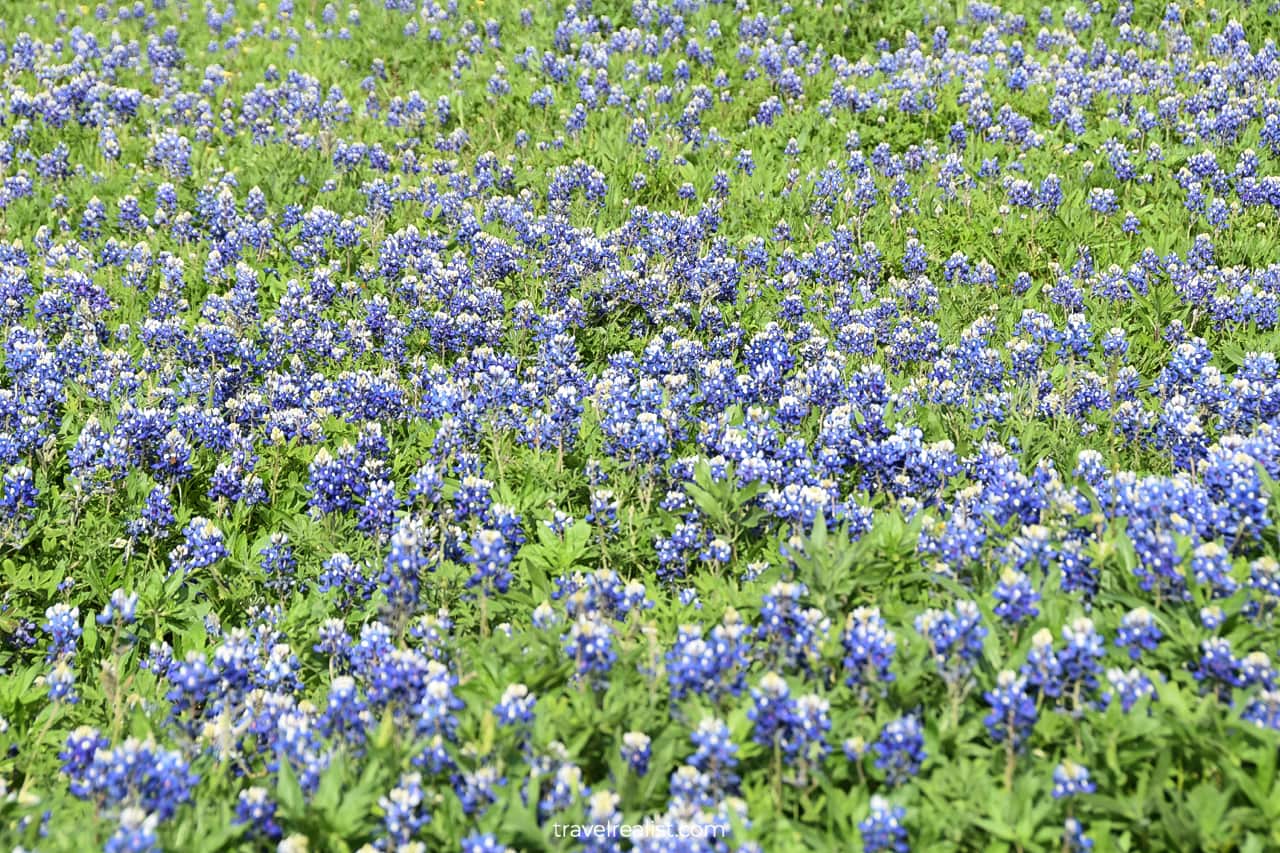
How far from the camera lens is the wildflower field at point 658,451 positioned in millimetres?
3398

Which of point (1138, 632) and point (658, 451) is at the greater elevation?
point (1138, 632)

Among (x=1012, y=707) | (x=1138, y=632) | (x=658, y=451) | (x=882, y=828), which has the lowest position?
(x=658, y=451)

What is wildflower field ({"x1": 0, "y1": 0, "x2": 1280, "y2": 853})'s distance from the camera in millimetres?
3398

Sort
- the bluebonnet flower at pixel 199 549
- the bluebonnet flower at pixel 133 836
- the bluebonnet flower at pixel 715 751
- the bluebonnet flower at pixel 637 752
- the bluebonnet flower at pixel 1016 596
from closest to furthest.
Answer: the bluebonnet flower at pixel 133 836, the bluebonnet flower at pixel 715 751, the bluebonnet flower at pixel 637 752, the bluebonnet flower at pixel 1016 596, the bluebonnet flower at pixel 199 549

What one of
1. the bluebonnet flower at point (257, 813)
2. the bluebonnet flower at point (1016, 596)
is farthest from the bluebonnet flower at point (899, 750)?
the bluebonnet flower at point (257, 813)

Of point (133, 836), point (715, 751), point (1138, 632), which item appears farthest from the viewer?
point (1138, 632)

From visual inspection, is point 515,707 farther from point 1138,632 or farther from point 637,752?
point 1138,632

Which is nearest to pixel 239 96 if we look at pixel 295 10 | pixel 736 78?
pixel 295 10

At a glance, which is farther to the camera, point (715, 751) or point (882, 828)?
point (715, 751)

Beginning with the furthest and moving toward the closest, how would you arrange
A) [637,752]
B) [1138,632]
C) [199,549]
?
[199,549] → [1138,632] → [637,752]

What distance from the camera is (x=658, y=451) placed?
17.6 feet

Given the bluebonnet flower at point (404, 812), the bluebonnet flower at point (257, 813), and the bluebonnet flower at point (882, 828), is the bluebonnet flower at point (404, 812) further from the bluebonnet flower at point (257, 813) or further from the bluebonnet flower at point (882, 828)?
the bluebonnet flower at point (882, 828)

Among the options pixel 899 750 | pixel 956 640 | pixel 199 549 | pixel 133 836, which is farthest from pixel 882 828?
pixel 199 549

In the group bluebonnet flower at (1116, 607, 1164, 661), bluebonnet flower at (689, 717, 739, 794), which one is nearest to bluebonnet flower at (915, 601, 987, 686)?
bluebonnet flower at (1116, 607, 1164, 661)
